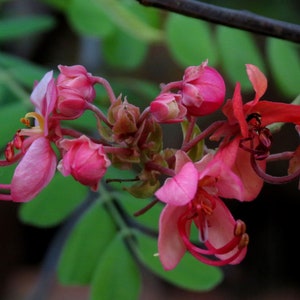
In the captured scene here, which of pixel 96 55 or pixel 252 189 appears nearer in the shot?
pixel 252 189

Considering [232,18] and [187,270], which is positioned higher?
[232,18]

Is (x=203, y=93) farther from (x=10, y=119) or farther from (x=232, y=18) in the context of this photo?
(x=10, y=119)

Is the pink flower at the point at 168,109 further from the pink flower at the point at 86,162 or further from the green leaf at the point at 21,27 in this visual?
the green leaf at the point at 21,27

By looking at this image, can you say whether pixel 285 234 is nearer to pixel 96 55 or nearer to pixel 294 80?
pixel 96 55

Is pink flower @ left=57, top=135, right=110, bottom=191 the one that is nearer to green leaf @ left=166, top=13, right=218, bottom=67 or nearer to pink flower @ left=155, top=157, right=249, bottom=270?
pink flower @ left=155, top=157, right=249, bottom=270

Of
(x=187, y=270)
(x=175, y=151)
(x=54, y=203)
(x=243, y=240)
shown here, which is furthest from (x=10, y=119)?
Result: (x=243, y=240)

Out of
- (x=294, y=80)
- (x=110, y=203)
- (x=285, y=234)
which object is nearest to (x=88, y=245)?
(x=110, y=203)

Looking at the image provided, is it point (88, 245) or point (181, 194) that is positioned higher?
point (181, 194)
